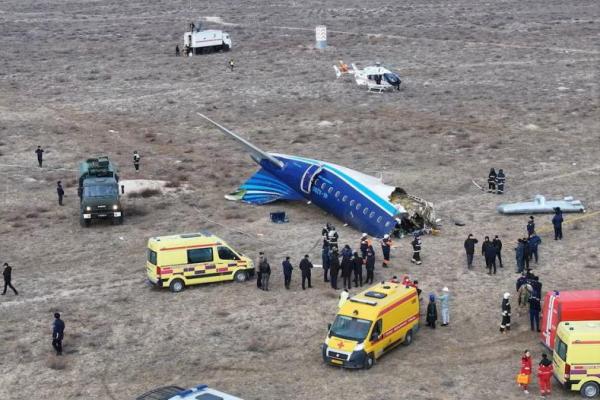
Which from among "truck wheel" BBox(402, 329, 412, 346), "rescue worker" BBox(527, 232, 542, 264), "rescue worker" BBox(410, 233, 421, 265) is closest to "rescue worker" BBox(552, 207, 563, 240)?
"rescue worker" BBox(527, 232, 542, 264)

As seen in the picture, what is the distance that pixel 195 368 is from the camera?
1189 inches

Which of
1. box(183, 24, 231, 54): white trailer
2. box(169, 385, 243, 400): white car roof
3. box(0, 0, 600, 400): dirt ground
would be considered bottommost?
box(0, 0, 600, 400): dirt ground

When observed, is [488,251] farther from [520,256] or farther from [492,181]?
[492,181]

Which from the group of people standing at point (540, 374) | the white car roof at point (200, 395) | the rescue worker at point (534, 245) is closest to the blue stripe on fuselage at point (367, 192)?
the rescue worker at point (534, 245)

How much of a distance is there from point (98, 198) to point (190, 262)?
32.4 feet

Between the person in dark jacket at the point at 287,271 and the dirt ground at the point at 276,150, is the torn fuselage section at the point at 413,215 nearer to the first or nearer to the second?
the dirt ground at the point at 276,150

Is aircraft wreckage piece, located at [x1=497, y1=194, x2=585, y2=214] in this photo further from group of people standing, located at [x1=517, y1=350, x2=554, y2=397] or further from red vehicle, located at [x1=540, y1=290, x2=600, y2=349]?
group of people standing, located at [x1=517, y1=350, x2=554, y2=397]

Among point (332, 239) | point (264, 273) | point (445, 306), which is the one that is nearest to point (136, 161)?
point (332, 239)

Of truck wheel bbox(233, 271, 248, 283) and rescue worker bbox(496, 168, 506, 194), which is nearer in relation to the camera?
truck wheel bbox(233, 271, 248, 283)

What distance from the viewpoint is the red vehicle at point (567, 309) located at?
2975 centimetres

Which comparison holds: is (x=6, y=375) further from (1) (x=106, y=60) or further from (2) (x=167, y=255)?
(1) (x=106, y=60)

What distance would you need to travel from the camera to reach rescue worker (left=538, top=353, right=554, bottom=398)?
2742 cm

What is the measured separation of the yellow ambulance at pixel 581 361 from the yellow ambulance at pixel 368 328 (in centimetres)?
509

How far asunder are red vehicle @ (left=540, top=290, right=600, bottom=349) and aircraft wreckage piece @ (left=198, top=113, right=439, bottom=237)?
437 inches
